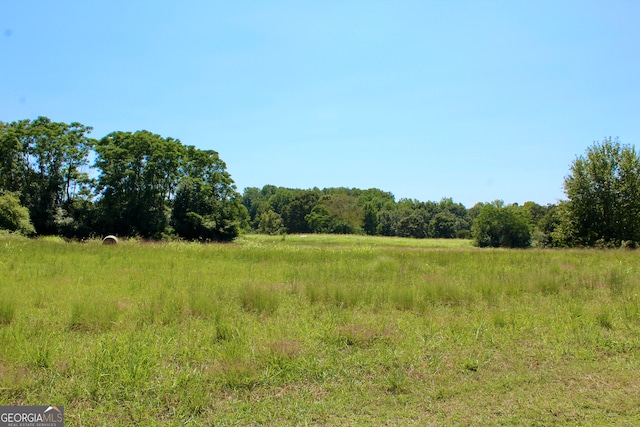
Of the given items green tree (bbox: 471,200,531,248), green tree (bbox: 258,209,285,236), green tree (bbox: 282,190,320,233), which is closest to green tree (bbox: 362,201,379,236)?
green tree (bbox: 282,190,320,233)

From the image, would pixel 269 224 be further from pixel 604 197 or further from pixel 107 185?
pixel 604 197

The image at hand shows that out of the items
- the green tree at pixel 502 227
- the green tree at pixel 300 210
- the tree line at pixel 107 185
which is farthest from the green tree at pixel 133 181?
the green tree at pixel 300 210

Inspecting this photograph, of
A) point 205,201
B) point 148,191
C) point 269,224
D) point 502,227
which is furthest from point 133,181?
point 502,227

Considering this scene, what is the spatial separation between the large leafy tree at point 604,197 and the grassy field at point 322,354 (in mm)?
28458

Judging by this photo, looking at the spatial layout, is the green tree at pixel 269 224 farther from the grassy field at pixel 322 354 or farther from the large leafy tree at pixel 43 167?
the grassy field at pixel 322 354

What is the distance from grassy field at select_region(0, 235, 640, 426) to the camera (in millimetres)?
3490

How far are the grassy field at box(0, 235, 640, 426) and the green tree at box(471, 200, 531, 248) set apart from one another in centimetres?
7228

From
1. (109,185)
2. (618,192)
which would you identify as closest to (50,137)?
(109,185)

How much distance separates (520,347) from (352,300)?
121 inches

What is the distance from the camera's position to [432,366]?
445 cm

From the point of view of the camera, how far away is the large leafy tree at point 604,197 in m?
30.4

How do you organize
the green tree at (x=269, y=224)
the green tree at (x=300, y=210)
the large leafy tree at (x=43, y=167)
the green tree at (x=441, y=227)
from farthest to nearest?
the green tree at (x=441, y=227) < the green tree at (x=300, y=210) < the green tree at (x=269, y=224) < the large leafy tree at (x=43, y=167)

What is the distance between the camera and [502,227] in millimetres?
75125

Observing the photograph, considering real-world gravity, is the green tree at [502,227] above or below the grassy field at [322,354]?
above
